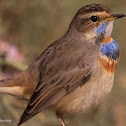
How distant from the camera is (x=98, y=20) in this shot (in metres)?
6.37

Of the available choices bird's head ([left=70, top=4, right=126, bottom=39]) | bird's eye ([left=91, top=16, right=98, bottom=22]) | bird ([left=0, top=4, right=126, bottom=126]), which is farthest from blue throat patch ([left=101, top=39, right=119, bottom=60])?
bird's eye ([left=91, top=16, right=98, bottom=22])

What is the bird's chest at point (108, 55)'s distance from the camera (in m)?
6.25

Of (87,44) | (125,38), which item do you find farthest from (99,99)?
(125,38)

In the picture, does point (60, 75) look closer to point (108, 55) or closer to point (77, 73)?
point (77, 73)

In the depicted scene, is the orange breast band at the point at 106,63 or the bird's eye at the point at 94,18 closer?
the orange breast band at the point at 106,63

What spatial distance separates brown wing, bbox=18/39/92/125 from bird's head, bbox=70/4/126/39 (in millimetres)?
350

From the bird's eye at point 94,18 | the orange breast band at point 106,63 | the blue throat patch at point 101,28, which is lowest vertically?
the orange breast band at point 106,63

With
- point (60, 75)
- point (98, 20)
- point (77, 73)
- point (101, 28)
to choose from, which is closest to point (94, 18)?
point (98, 20)

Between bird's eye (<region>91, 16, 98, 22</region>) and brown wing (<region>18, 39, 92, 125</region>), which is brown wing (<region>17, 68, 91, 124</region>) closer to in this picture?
brown wing (<region>18, 39, 92, 125</region>)

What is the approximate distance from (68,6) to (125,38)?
9.58 feet

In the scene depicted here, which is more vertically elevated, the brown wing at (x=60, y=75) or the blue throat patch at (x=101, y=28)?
the blue throat patch at (x=101, y=28)

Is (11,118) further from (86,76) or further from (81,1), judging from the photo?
(81,1)

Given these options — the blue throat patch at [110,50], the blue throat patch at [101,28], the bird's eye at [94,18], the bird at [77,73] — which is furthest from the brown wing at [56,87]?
the bird's eye at [94,18]

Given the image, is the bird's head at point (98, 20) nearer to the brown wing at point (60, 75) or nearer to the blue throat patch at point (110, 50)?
the blue throat patch at point (110, 50)
